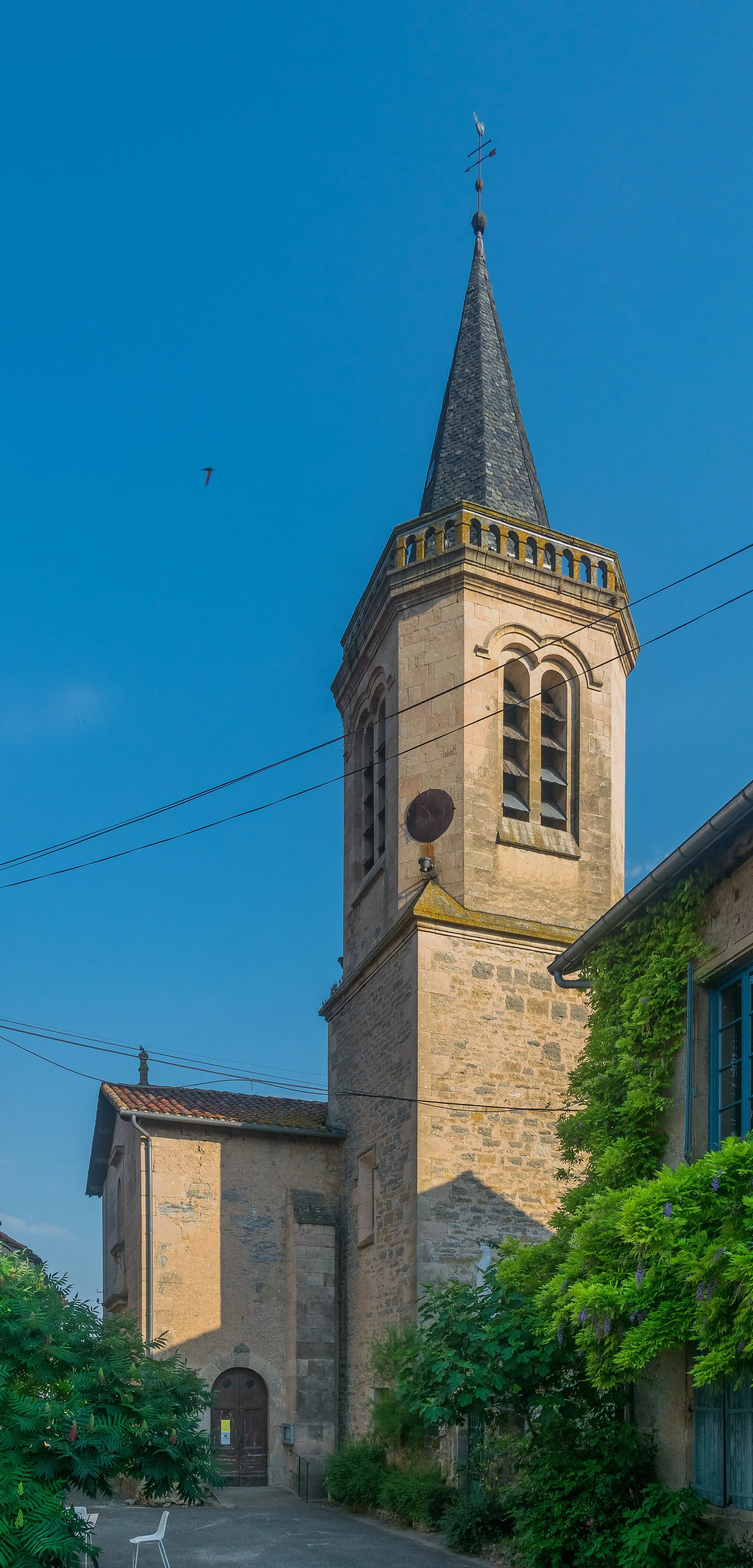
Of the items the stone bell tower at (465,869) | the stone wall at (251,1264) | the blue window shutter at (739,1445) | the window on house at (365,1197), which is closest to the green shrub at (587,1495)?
the blue window shutter at (739,1445)

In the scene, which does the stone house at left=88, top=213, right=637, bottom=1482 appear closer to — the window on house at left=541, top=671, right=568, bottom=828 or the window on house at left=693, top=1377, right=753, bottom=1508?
the window on house at left=541, top=671, right=568, bottom=828

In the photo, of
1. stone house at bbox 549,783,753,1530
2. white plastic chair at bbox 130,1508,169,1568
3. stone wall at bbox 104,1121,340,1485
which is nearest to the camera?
stone house at bbox 549,783,753,1530

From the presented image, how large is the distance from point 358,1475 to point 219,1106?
599 cm

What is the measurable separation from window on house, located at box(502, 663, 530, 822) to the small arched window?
12.1 inches

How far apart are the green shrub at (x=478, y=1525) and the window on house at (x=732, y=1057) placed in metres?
5.17

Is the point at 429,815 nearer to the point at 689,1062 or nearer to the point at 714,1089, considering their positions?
the point at 689,1062

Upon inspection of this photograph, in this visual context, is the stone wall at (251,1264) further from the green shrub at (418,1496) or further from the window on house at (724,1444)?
the window on house at (724,1444)

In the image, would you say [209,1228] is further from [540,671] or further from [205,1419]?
[540,671]

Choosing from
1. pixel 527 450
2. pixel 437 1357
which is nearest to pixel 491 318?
pixel 527 450

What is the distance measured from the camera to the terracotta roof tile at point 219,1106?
1941 cm

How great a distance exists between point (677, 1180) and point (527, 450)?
16100 millimetres

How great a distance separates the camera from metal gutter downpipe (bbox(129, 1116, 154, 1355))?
18.0 metres

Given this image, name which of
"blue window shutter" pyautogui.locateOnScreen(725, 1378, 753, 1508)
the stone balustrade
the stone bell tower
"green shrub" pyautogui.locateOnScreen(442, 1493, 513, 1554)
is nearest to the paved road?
"green shrub" pyautogui.locateOnScreen(442, 1493, 513, 1554)

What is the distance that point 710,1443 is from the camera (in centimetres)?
884
